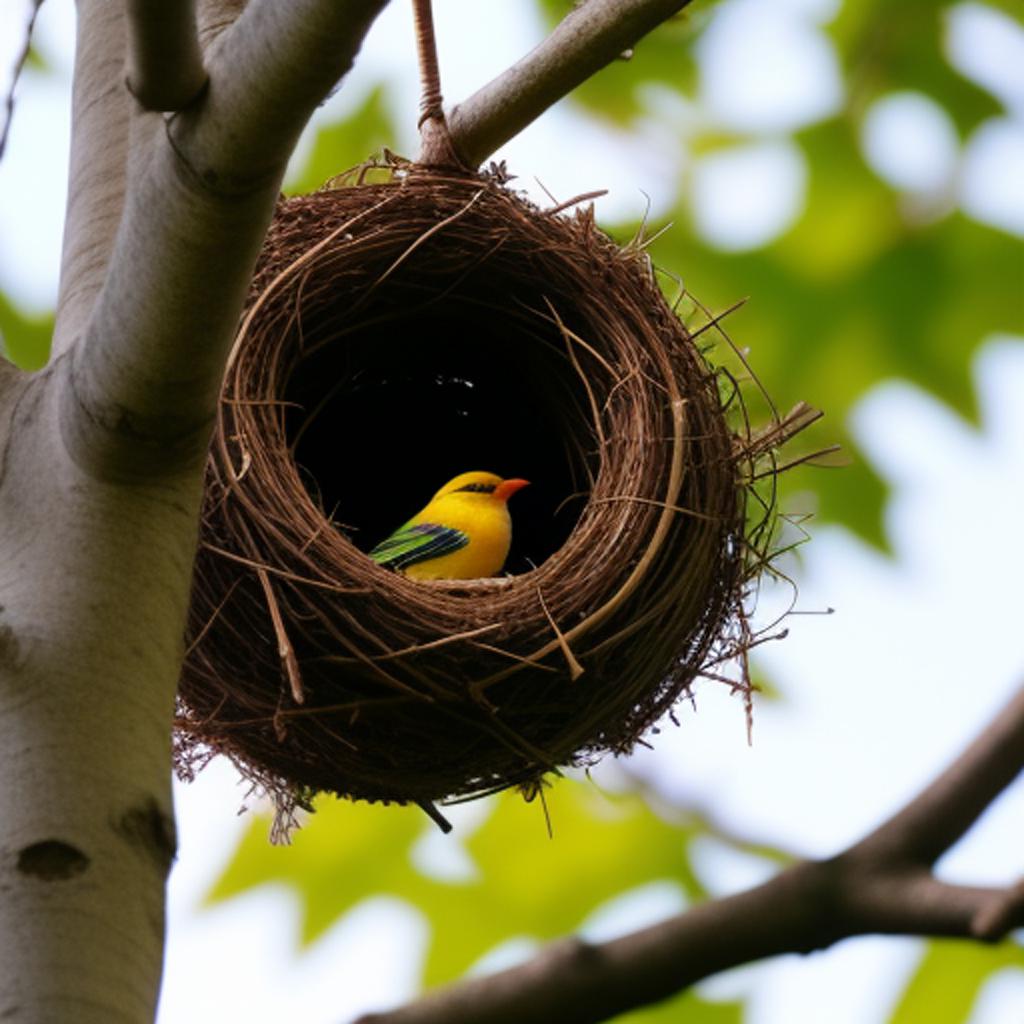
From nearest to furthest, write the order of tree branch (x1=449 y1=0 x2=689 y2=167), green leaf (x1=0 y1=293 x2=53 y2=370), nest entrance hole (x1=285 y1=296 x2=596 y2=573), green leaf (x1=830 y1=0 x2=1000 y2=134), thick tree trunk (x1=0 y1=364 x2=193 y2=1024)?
thick tree trunk (x1=0 y1=364 x2=193 y2=1024), green leaf (x1=830 y1=0 x2=1000 y2=134), tree branch (x1=449 y1=0 x2=689 y2=167), green leaf (x1=0 y1=293 x2=53 y2=370), nest entrance hole (x1=285 y1=296 x2=596 y2=573)

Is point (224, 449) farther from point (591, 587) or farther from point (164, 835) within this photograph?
point (164, 835)

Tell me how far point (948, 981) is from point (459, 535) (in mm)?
2181

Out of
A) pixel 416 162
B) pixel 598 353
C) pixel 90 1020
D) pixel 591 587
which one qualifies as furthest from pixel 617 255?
pixel 90 1020

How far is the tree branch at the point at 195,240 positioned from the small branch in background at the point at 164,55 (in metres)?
0.02

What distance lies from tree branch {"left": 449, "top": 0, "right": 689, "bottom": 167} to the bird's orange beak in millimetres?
914

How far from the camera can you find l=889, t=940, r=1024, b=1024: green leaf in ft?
5.29

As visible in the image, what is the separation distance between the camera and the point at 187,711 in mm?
3014

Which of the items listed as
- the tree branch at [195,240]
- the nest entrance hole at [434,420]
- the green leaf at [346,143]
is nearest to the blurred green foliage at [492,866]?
the nest entrance hole at [434,420]

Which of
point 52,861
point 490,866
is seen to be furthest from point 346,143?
point 52,861

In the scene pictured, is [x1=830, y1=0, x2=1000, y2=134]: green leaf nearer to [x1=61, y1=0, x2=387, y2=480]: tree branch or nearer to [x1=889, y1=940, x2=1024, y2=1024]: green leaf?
[x1=61, y1=0, x2=387, y2=480]: tree branch

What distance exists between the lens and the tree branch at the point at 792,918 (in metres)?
0.96

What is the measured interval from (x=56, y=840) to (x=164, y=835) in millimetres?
112

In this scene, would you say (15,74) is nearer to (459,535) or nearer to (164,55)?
(164,55)

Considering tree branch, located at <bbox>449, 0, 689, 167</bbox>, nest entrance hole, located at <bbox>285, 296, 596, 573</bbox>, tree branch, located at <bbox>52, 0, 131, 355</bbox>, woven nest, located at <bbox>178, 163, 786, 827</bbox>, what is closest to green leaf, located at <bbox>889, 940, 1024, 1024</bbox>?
woven nest, located at <bbox>178, 163, 786, 827</bbox>
